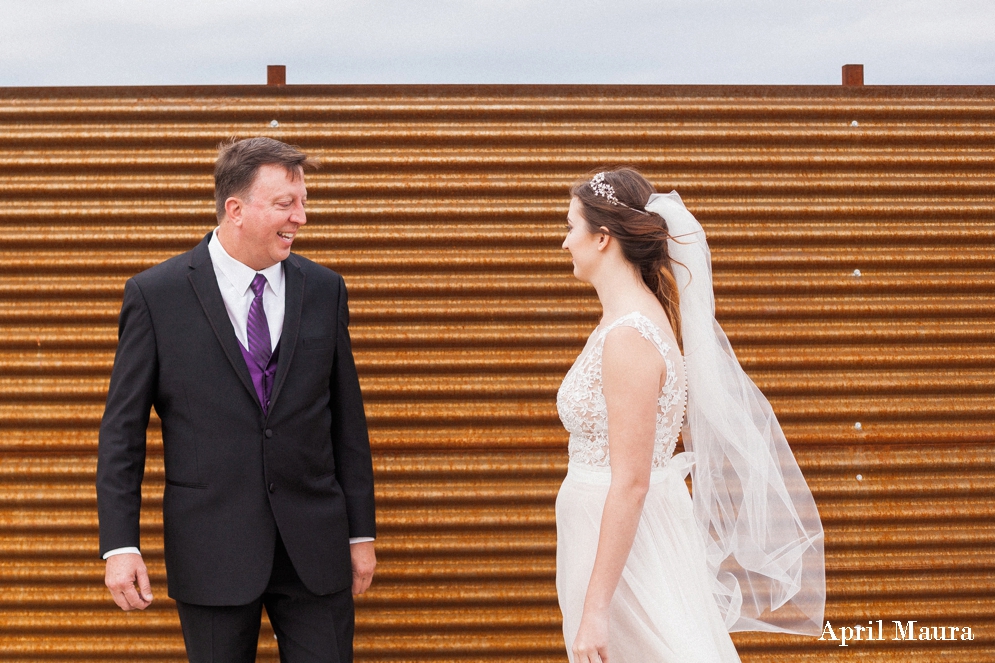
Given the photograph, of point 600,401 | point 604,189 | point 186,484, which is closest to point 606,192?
point 604,189

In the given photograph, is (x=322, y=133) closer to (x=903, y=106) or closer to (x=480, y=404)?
(x=480, y=404)

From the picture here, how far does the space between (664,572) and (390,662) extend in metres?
1.60

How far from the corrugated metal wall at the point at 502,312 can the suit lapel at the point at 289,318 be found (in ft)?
2.41

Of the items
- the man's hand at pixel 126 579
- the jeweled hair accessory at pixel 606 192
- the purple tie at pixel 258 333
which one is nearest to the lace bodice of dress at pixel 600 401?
the jeweled hair accessory at pixel 606 192

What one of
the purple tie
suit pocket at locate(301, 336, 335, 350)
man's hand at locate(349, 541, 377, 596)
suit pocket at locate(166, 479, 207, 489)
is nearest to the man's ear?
the purple tie

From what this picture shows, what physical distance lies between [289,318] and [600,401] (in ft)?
3.28

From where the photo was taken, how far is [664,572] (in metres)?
2.11

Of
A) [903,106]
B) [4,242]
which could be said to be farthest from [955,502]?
[4,242]

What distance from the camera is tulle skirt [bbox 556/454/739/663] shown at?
2.05 m

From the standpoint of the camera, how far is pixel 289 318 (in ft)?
7.70

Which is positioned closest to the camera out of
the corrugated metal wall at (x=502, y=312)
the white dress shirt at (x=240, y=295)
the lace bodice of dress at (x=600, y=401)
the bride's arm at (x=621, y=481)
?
the bride's arm at (x=621, y=481)

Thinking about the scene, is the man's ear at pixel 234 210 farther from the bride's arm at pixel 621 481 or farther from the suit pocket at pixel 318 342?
the bride's arm at pixel 621 481

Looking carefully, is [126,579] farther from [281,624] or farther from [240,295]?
[240,295]
